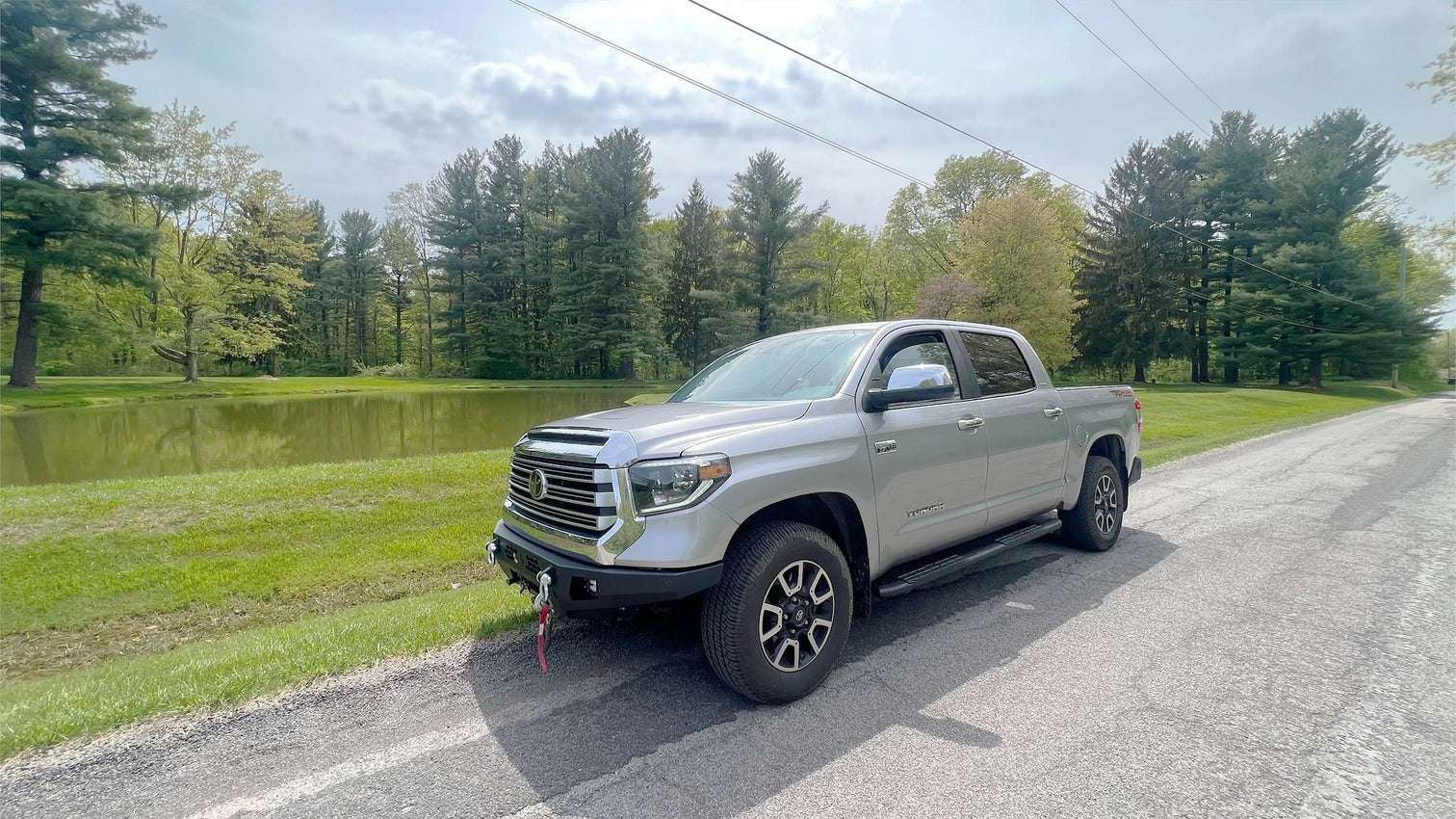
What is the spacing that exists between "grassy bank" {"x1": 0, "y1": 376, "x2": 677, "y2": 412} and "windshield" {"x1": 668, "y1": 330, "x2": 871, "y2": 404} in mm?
26707

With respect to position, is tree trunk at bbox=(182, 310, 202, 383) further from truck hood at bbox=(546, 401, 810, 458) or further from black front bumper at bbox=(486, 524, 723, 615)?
black front bumper at bbox=(486, 524, 723, 615)

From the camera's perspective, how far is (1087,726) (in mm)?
2748

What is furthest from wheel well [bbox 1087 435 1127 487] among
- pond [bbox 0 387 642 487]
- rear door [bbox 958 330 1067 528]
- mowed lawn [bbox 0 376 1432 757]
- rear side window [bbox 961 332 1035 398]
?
Result: pond [bbox 0 387 642 487]

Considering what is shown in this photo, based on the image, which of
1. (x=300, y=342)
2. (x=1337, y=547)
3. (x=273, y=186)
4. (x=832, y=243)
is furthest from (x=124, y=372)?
(x=1337, y=547)

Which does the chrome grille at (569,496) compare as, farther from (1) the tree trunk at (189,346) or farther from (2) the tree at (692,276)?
(2) the tree at (692,276)

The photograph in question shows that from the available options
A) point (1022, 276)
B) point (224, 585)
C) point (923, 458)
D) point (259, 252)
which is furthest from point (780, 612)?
point (259, 252)

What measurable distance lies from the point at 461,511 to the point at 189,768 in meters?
5.58

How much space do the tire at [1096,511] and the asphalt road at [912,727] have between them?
868 mm

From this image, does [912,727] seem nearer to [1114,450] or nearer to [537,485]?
[537,485]

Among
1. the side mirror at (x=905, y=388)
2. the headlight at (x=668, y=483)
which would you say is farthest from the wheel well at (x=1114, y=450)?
the headlight at (x=668, y=483)

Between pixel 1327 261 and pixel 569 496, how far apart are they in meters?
49.4

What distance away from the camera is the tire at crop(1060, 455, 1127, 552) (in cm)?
529

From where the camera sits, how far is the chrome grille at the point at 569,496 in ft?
9.42

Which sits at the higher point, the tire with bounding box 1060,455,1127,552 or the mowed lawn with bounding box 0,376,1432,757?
the tire with bounding box 1060,455,1127,552
